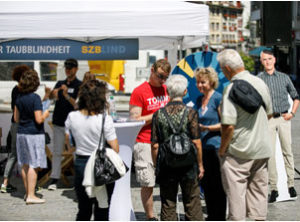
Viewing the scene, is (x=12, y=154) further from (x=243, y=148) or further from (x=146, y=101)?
(x=243, y=148)

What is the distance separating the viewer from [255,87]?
188 inches

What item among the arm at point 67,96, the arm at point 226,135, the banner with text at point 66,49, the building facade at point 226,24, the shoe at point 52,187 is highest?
the building facade at point 226,24

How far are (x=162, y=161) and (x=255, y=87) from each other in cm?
97

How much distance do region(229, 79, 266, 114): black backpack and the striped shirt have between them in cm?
203

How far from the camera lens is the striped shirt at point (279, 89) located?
6.69 metres

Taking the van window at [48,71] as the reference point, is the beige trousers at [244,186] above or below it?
below

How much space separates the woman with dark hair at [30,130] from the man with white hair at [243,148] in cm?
261

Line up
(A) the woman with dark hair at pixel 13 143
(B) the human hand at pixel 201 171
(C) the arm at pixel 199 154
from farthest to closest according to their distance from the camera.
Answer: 1. (A) the woman with dark hair at pixel 13 143
2. (B) the human hand at pixel 201 171
3. (C) the arm at pixel 199 154

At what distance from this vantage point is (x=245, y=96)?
465cm

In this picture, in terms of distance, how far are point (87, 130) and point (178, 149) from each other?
75cm

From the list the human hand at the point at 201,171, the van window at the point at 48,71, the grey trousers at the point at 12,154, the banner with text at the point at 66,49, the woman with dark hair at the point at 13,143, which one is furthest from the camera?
the van window at the point at 48,71

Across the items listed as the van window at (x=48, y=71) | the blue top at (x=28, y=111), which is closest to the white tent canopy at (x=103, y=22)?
the blue top at (x=28, y=111)

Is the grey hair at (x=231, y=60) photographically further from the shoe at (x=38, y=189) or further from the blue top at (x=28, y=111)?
the shoe at (x=38, y=189)

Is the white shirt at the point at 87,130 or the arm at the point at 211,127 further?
the arm at the point at 211,127
